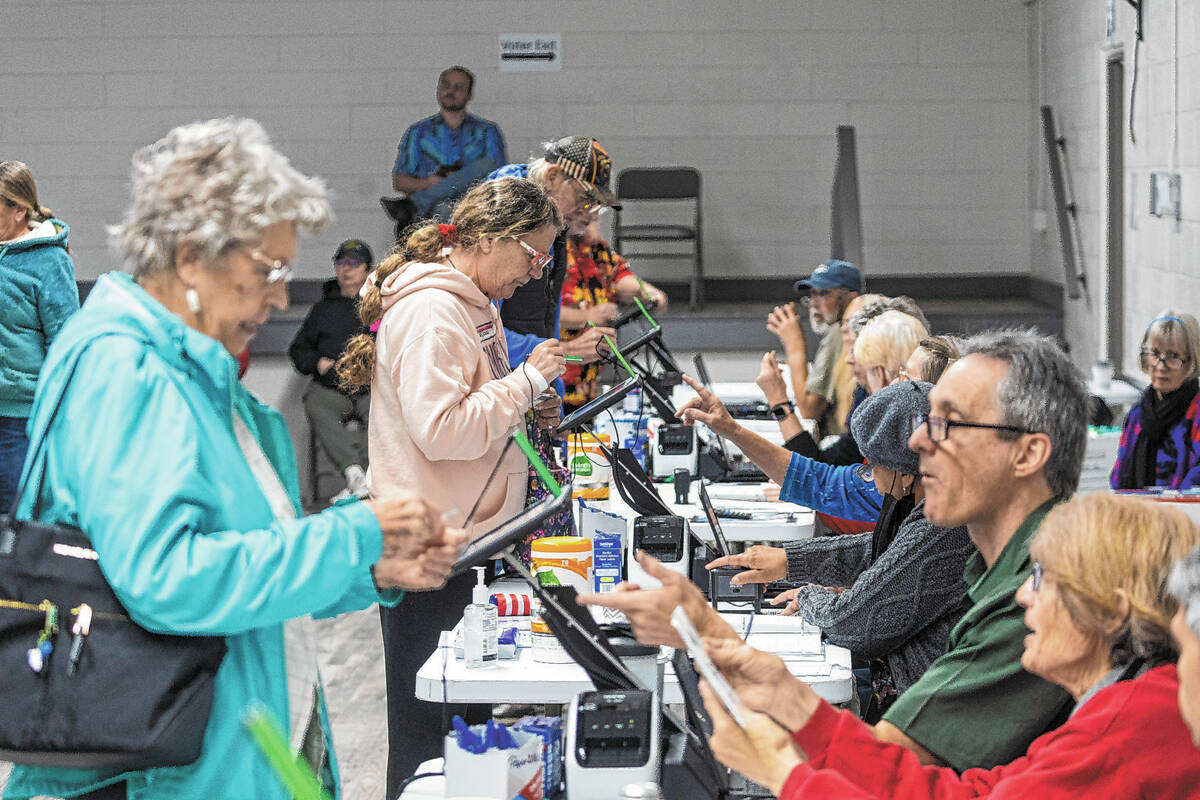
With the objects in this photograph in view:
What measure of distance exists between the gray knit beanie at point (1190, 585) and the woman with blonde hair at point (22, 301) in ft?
12.4

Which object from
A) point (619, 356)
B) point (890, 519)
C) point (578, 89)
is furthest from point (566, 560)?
point (578, 89)

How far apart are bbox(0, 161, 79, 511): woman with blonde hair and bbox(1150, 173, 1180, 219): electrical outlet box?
4.17 meters

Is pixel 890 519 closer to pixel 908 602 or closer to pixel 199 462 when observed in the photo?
pixel 908 602

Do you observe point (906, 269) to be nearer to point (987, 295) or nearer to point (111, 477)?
point (987, 295)

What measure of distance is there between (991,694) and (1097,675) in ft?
0.81

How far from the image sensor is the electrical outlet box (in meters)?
5.45

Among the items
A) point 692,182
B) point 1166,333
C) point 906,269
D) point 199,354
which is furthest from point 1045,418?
point 906,269

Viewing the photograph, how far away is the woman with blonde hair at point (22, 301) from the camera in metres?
4.38

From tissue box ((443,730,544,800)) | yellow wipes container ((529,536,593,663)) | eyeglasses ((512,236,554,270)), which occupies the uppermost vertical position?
eyeglasses ((512,236,554,270))

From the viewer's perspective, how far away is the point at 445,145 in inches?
316

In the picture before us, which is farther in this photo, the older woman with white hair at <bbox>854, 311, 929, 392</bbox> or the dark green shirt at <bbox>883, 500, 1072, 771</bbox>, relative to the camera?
the older woman with white hair at <bbox>854, 311, 929, 392</bbox>

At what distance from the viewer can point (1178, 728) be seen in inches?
60.4

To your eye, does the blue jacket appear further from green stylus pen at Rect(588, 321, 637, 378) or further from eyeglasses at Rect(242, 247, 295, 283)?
eyeglasses at Rect(242, 247, 295, 283)

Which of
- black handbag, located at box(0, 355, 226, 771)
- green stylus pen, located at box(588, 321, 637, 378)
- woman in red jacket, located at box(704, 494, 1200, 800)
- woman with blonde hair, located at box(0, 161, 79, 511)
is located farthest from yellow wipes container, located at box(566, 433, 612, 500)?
black handbag, located at box(0, 355, 226, 771)
